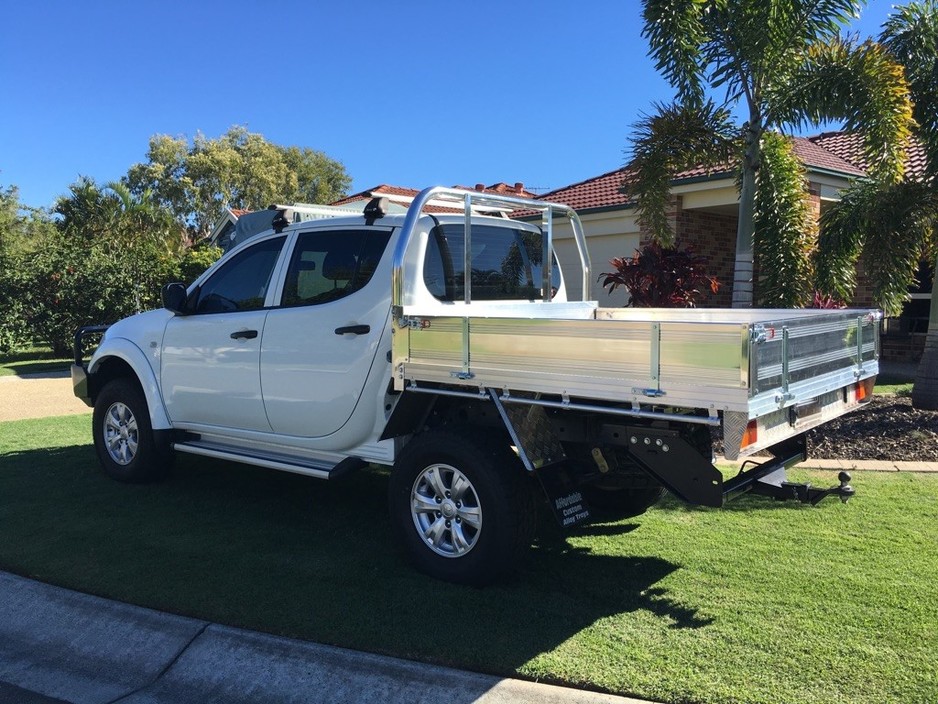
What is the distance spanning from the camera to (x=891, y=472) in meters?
6.83

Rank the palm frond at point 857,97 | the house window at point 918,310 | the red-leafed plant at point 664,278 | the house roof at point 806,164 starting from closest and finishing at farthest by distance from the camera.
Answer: the palm frond at point 857,97 → the red-leafed plant at point 664,278 → the house roof at point 806,164 → the house window at point 918,310

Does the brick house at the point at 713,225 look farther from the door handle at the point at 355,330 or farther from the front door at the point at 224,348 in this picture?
the door handle at the point at 355,330

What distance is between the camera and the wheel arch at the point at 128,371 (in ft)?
20.9

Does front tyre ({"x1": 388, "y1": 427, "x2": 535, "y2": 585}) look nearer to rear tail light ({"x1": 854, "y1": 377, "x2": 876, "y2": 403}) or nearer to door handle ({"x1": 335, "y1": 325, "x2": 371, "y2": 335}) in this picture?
door handle ({"x1": 335, "y1": 325, "x2": 371, "y2": 335})

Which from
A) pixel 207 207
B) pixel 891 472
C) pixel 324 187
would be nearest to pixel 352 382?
pixel 891 472

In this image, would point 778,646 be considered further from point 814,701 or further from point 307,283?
point 307,283

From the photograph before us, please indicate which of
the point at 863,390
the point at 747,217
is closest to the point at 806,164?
the point at 747,217

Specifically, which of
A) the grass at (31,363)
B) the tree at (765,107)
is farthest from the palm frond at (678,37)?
the grass at (31,363)

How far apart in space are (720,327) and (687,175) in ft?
33.4

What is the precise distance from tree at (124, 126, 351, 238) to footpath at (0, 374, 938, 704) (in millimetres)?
42683

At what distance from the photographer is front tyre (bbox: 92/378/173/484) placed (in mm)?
6488

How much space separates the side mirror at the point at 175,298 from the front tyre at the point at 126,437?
2.96ft

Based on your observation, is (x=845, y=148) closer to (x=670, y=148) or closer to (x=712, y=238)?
(x=712, y=238)

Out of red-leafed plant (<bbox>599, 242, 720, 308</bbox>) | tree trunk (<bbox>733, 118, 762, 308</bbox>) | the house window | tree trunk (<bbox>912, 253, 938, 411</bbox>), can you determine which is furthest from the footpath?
the house window
